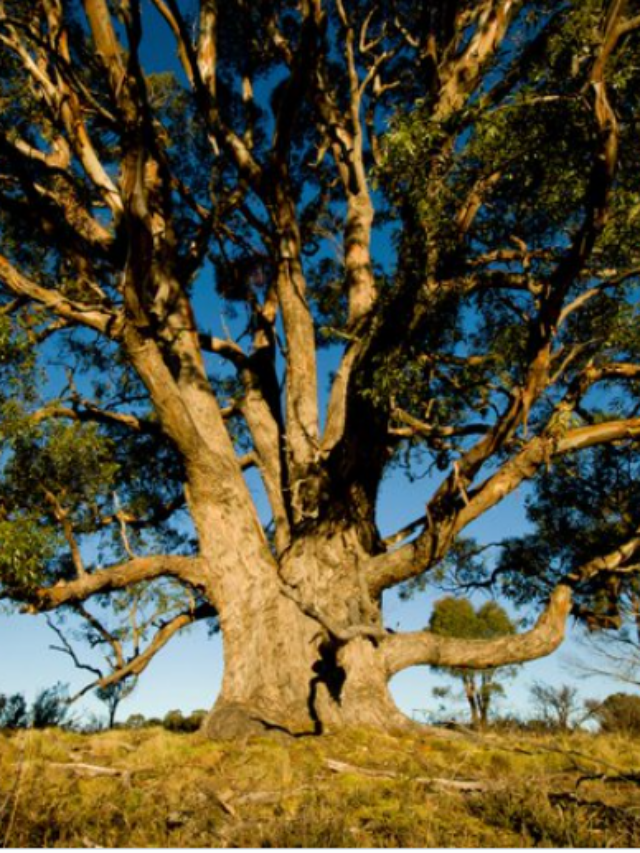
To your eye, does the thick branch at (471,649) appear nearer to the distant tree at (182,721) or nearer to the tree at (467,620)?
the distant tree at (182,721)

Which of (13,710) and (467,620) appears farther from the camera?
(467,620)

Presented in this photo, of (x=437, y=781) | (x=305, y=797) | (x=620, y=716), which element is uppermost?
(x=620, y=716)

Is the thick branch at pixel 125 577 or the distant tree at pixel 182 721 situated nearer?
the thick branch at pixel 125 577

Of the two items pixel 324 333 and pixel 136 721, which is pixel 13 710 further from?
pixel 324 333

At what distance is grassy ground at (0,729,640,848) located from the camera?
2701 millimetres

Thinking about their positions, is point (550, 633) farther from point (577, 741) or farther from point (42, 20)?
point (42, 20)

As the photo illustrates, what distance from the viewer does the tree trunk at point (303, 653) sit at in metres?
6.09

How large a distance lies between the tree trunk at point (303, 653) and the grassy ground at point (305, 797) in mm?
760

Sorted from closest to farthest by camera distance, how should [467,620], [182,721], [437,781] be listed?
[437,781]
[182,721]
[467,620]

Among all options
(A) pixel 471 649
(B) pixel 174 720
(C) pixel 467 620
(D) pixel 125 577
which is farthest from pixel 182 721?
(C) pixel 467 620

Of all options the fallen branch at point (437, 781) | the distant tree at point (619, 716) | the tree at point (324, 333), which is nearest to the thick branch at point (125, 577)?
the tree at point (324, 333)

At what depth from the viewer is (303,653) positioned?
663 cm

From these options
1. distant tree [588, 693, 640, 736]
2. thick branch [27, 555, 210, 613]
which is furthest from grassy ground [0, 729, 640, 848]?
distant tree [588, 693, 640, 736]

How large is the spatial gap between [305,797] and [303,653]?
314cm
